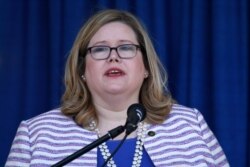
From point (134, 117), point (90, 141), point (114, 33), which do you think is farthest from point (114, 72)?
point (134, 117)

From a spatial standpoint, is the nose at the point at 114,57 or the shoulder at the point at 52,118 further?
the shoulder at the point at 52,118

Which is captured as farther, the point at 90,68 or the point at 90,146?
the point at 90,68

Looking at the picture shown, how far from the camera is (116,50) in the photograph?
1.73 m

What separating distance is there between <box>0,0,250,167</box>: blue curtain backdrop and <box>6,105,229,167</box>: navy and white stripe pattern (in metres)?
0.40

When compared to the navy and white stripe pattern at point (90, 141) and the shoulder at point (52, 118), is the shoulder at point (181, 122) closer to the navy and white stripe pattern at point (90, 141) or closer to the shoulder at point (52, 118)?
the navy and white stripe pattern at point (90, 141)

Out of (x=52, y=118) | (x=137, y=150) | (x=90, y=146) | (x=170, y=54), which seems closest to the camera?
(x=90, y=146)

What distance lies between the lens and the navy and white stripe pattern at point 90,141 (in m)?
1.68

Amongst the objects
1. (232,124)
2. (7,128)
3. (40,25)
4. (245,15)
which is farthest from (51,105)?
(245,15)

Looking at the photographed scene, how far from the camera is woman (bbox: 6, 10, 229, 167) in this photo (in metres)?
1.69

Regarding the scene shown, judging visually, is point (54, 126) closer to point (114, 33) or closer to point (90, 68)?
point (90, 68)

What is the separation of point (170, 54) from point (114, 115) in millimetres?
601

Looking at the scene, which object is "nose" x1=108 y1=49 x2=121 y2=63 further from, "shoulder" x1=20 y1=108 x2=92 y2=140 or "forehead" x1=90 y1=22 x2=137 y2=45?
"shoulder" x1=20 y1=108 x2=92 y2=140

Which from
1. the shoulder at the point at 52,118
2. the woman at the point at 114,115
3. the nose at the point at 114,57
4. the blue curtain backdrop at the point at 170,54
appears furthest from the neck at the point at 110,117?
the blue curtain backdrop at the point at 170,54

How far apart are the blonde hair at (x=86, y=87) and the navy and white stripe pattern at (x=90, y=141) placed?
0.05m
